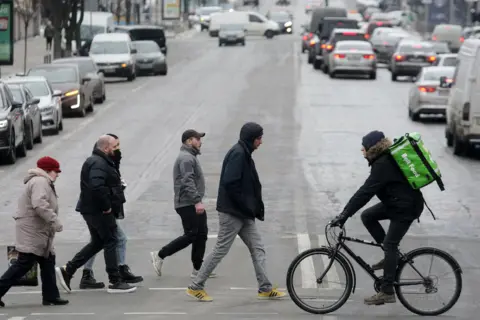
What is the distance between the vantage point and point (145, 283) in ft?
46.6

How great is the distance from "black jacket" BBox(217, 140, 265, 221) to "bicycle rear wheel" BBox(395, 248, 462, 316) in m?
1.48

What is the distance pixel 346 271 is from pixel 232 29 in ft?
233

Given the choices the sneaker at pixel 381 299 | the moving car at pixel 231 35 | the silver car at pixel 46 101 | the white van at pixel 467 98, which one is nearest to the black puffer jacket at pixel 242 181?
the sneaker at pixel 381 299

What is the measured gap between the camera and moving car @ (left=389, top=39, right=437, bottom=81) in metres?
52.8

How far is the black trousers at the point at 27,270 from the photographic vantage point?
1290 centimetres

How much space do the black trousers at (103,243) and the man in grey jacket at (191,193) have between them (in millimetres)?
709

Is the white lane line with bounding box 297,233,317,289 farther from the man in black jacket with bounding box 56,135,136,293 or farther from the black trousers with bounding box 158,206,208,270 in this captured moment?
the man in black jacket with bounding box 56,135,136,293

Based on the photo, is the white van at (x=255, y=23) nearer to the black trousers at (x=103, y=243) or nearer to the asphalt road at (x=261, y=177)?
the asphalt road at (x=261, y=177)

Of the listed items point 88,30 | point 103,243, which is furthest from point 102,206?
point 88,30

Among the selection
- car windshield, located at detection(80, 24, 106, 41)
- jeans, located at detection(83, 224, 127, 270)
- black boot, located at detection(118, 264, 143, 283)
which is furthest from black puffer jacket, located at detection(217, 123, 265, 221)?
car windshield, located at detection(80, 24, 106, 41)

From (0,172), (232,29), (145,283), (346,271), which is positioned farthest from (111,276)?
(232,29)

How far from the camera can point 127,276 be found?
1405 centimetres

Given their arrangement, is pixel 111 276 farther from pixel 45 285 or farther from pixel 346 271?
pixel 346 271

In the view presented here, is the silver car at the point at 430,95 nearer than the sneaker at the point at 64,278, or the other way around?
the sneaker at the point at 64,278
